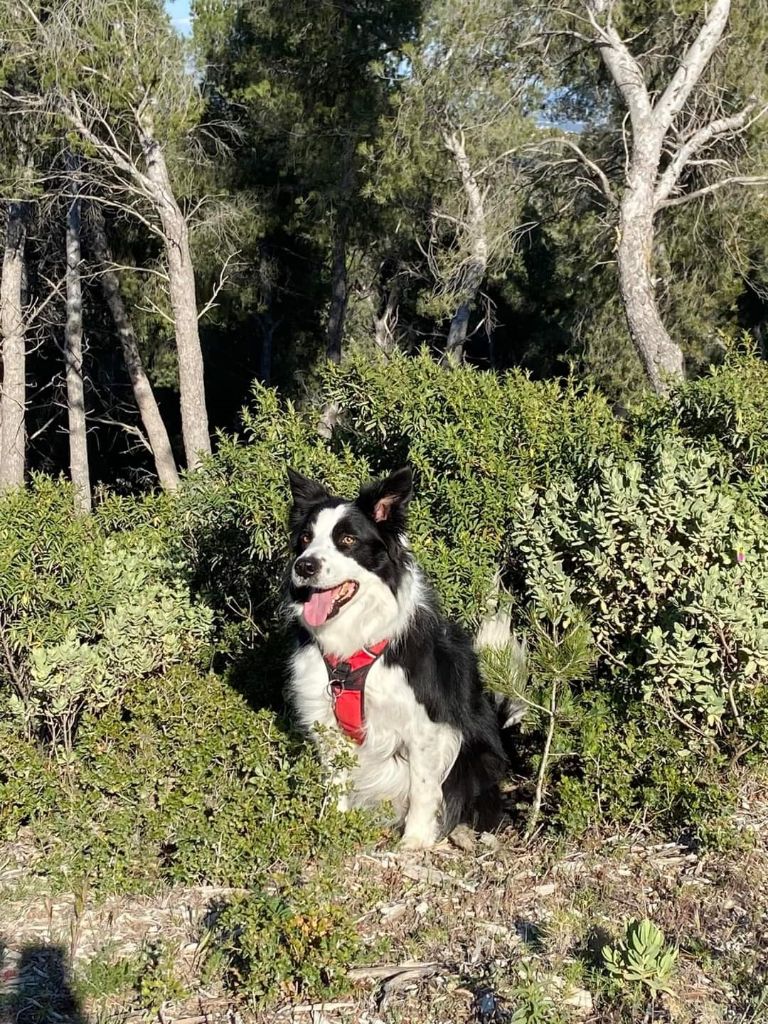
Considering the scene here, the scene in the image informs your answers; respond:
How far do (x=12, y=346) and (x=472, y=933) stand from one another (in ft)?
45.4

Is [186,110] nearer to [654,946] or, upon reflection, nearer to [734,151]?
[734,151]

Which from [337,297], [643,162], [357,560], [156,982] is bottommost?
[156,982]

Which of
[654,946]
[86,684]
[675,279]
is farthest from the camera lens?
[675,279]

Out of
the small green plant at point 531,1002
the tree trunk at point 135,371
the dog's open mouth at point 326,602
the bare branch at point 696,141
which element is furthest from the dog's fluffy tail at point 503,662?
the tree trunk at point 135,371

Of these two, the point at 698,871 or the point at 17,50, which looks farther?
the point at 17,50

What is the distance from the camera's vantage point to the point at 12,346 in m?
15.2

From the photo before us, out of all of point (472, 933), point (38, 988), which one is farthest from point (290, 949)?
point (38, 988)

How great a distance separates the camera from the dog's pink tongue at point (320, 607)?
4.32 meters

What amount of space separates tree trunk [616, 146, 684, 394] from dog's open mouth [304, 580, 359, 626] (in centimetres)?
818

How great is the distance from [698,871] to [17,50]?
1278 cm

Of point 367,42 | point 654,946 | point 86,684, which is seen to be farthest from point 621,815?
point 367,42

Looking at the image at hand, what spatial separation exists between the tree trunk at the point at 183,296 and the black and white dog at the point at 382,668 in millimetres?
8539

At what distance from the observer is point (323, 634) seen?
175 inches

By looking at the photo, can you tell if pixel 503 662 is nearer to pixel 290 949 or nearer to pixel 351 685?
pixel 351 685
